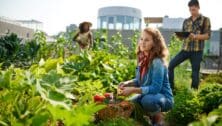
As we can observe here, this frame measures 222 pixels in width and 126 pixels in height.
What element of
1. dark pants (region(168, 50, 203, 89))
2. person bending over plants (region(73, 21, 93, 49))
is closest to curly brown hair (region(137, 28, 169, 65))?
dark pants (region(168, 50, 203, 89))

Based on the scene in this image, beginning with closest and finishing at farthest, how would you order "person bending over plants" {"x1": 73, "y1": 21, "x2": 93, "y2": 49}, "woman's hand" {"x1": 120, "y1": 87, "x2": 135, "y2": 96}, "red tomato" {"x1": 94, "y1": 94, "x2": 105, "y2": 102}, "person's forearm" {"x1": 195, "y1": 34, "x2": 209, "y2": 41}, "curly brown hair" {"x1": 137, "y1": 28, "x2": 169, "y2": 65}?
"woman's hand" {"x1": 120, "y1": 87, "x2": 135, "y2": 96} < "curly brown hair" {"x1": 137, "y1": 28, "x2": 169, "y2": 65} < "red tomato" {"x1": 94, "y1": 94, "x2": 105, "y2": 102} < "person's forearm" {"x1": 195, "y1": 34, "x2": 209, "y2": 41} < "person bending over plants" {"x1": 73, "y1": 21, "x2": 93, "y2": 49}

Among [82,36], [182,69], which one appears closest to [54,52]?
[82,36]

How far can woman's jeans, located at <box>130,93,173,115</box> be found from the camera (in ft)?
13.4

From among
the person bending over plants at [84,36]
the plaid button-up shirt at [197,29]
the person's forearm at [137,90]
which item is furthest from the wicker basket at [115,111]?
the person bending over plants at [84,36]

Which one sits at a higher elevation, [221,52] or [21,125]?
[21,125]

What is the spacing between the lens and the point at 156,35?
13.6ft

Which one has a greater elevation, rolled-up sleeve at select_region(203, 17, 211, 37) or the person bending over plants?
rolled-up sleeve at select_region(203, 17, 211, 37)

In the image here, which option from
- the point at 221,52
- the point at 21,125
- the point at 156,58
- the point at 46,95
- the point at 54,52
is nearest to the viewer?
the point at 21,125

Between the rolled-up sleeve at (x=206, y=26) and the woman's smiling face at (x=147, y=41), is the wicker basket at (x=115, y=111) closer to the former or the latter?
the woman's smiling face at (x=147, y=41)

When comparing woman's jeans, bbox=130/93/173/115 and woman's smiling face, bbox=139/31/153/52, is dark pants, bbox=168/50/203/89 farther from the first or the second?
woman's smiling face, bbox=139/31/153/52

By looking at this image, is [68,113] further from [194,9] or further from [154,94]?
[194,9]

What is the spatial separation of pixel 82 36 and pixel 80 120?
27.3ft

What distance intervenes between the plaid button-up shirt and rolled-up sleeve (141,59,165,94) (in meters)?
2.57

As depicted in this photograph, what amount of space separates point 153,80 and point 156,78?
0.04 m
